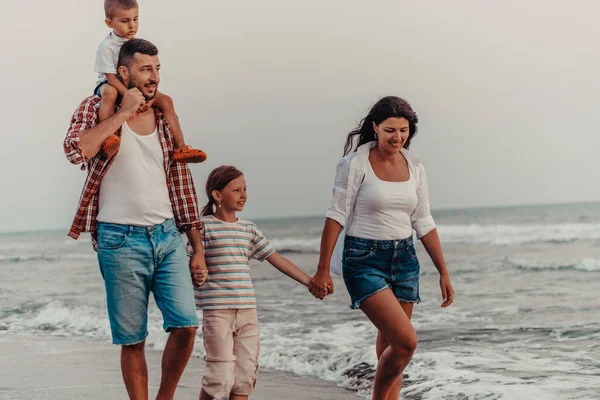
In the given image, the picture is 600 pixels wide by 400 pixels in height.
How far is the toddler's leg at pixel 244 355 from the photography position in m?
4.11

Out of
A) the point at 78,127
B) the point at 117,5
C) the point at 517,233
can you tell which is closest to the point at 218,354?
the point at 78,127

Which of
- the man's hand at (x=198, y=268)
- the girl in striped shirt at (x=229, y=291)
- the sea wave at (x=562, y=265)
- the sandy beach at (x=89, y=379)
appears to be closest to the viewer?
the man's hand at (x=198, y=268)

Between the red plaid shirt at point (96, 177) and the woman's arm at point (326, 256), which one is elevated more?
the red plaid shirt at point (96, 177)

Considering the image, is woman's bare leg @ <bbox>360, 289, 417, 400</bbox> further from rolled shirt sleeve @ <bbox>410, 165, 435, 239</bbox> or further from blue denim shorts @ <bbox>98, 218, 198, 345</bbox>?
blue denim shorts @ <bbox>98, 218, 198, 345</bbox>

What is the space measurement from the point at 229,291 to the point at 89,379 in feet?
8.11

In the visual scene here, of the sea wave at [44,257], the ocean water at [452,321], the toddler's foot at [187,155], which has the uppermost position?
the toddler's foot at [187,155]

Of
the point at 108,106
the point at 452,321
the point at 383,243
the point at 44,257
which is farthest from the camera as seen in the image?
the point at 44,257

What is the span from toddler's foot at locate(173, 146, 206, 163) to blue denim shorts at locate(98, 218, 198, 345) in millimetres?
286

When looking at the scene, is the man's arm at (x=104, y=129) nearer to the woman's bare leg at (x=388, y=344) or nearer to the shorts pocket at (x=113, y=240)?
the shorts pocket at (x=113, y=240)

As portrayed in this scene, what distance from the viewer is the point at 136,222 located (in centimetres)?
353

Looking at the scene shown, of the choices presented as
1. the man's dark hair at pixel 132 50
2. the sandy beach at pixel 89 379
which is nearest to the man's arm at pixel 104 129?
the man's dark hair at pixel 132 50

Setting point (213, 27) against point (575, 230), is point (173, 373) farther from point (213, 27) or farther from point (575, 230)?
point (575, 230)

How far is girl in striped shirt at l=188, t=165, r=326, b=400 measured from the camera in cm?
402

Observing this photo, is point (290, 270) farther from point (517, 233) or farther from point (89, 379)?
point (517, 233)
